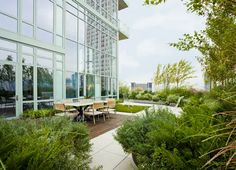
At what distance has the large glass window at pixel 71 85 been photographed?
375 inches

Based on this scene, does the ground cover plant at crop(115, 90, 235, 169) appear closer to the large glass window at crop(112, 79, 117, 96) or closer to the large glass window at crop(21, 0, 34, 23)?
the large glass window at crop(21, 0, 34, 23)

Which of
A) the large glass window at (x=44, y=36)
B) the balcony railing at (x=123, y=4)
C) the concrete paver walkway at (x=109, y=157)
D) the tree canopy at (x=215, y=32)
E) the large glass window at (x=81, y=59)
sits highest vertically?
the balcony railing at (x=123, y=4)

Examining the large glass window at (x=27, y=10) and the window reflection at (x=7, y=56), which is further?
the large glass window at (x=27, y=10)

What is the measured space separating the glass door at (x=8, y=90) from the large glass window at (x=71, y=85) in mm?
3178

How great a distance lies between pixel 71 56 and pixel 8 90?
438 cm

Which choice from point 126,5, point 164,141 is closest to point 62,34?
point 164,141

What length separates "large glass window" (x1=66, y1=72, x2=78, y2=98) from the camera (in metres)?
9.53

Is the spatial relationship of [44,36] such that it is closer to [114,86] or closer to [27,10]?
[27,10]

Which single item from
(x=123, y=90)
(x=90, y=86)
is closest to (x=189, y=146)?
(x=90, y=86)

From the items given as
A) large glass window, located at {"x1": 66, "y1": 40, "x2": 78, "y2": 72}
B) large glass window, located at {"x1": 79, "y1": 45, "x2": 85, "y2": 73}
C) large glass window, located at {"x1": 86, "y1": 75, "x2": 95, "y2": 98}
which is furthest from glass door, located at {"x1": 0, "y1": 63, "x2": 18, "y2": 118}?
large glass window, located at {"x1": 86, "y1": 75, "x2": 95, "y2": 98}

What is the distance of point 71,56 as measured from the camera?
9984mm

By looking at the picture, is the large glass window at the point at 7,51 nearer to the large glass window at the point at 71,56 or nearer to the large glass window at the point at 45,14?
the large glass window at the point at 45,14

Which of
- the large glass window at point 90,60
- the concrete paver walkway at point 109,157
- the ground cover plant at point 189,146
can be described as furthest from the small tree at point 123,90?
the ground cover plant at point 189,146

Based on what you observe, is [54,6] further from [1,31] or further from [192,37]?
[192,37]
